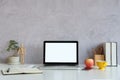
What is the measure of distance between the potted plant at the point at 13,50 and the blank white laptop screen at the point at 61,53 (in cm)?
26

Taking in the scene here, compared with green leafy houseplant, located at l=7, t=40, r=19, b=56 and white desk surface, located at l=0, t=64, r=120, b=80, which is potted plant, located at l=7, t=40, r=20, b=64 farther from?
white desk surface, located at l=0, t=64, r=120, b=80

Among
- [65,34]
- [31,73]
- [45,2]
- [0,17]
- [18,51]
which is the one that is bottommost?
[31,73]

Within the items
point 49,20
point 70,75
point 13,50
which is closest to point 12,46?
point 13,50

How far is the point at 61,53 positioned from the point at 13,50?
1.46ft

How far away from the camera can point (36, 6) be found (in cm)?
Answer: 221

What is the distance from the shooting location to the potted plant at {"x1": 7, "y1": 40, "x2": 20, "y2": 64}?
2.12m

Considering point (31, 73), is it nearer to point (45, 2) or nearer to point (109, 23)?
point (45, 2)

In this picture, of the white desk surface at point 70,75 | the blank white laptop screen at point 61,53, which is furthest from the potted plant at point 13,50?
the white desk surface at point 70,75

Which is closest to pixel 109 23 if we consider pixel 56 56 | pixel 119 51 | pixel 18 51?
pixel 119 51

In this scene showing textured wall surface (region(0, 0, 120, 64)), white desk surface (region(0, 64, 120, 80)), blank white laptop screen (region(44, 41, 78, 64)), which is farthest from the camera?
textured wall surface (region(0, 0, 120, 64))

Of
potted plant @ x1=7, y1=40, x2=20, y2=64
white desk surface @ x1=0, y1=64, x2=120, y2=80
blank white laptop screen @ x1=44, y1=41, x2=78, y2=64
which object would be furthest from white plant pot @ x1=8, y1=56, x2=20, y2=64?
white desk surface @ x1=0, y1=64, x2=120, y2=80

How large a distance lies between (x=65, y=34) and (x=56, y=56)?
24cm

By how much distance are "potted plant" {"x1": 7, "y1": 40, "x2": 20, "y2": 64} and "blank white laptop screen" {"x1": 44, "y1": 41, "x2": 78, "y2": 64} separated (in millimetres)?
261

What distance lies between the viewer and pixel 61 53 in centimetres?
208
